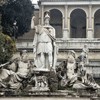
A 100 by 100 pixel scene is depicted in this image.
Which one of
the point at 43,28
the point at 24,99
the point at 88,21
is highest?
the point at 88,21

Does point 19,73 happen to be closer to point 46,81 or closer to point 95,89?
point 46,81

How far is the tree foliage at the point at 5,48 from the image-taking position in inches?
1380

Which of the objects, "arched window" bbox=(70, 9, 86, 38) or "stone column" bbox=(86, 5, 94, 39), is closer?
"stone column" bbox=(86, 5, 94, 39)

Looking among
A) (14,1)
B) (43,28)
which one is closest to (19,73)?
(43,28)

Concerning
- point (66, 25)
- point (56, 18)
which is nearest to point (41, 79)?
point (66, 25)

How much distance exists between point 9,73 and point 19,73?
46cm

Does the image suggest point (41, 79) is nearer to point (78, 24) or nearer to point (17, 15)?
point (17, 15)

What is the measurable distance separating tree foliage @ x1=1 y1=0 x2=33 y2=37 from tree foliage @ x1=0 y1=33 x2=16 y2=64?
6.57m

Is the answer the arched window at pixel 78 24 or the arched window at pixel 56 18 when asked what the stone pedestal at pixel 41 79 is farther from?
the arched window at pixel 56 18

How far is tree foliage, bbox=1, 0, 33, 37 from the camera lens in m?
45.8

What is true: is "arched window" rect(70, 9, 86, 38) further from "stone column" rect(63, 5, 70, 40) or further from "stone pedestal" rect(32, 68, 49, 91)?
"stone pedestal" rect(32, 68, 49, 91)

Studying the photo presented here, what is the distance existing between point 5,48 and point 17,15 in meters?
11.1

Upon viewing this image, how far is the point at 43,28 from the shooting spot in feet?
83.3

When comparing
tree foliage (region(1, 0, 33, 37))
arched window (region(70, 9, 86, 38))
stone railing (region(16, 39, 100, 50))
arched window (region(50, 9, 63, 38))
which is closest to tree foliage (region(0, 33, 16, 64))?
tree foliage (region(1, 0, 33, 37))
